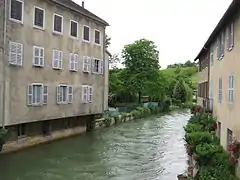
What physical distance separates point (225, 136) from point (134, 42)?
47896 mm

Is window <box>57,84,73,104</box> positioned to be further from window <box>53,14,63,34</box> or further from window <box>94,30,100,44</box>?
window <box>94,30,100,44</box>

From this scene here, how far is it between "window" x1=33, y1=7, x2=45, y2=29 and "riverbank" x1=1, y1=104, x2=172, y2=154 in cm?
756

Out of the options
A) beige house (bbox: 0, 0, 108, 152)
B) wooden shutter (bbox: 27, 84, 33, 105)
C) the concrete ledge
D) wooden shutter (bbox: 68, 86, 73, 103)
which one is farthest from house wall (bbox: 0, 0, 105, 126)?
the concrete ledge

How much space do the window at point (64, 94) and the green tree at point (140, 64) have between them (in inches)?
1207

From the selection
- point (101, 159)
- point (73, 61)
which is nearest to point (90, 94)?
point (73, 61)

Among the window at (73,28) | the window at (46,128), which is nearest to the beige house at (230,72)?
the window at (73,28)

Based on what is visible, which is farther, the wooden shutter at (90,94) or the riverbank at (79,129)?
the wooden shutter at (90,94)

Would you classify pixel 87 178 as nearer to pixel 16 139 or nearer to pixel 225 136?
pixel 225 136

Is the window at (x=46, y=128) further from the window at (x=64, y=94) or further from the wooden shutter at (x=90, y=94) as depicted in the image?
the wooden shutter at (x=90, y=94)

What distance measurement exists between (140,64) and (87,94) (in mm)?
30137

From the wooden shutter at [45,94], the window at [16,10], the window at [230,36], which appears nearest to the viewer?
the window at [230,36]

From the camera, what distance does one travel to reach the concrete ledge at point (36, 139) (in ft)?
75.3

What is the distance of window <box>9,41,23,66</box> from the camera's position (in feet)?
71.5

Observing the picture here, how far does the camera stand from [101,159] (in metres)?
22.1
